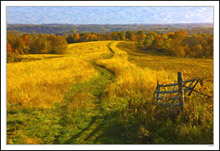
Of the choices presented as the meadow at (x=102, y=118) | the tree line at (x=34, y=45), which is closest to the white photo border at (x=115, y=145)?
the meadow at (x=102, y=118)

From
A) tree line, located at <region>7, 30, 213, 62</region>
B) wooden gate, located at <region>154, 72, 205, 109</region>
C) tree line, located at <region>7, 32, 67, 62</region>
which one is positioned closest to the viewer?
wooden gate, located at <region>154, 72, 205, 109</region>

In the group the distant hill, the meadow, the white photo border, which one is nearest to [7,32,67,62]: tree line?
the distant hill

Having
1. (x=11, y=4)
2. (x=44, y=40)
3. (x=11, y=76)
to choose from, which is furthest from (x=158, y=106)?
(x=44, y=40)

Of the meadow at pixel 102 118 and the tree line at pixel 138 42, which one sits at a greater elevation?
the tree line at pixel 138 42

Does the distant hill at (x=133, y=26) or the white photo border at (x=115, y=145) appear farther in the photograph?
the distant hill at (x=133, y=26)

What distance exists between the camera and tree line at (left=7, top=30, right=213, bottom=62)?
13.7 meters

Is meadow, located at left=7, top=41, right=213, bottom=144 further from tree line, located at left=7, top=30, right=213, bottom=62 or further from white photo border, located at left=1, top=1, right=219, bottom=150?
tree line, located at left=7, top=30, right=213, bottom=62

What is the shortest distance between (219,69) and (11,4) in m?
8.90

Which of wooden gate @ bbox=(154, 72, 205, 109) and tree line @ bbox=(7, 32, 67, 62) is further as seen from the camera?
tree line @ bbox=(7, 32, 67, 62)

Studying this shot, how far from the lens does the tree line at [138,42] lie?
13.7 metres

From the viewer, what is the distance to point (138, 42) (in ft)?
91.7

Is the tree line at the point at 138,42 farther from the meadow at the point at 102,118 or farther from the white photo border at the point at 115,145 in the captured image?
the meadow at the point at 102,118

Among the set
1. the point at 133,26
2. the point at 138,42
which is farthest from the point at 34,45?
the point at 133,26

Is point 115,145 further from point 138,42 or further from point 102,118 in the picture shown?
point 138,42
